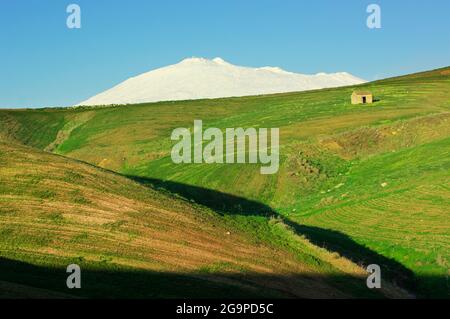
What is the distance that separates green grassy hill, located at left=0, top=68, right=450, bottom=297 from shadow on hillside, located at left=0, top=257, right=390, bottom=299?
27.6 inches

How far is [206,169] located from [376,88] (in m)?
51.1

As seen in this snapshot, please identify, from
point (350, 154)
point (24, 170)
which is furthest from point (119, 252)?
point (350, 154)

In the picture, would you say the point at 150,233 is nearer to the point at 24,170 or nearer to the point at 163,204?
the point at 163,204

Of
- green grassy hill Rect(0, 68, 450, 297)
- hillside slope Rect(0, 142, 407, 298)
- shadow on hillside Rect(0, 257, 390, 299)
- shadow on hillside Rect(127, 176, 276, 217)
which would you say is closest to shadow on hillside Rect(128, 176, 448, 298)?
shadow on hillside Rect(127, 176, 276, 217)

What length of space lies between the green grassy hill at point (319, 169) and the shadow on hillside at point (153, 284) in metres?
0.70

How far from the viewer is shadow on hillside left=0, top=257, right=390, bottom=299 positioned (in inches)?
749

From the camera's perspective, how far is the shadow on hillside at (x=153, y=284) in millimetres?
19031

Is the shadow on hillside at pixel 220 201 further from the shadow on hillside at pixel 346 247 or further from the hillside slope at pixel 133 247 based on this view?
the hillside slope at pixel 133 247

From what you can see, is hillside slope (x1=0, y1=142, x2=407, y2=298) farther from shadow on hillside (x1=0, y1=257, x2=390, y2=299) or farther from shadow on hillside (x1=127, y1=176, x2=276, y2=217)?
shadow on hillside (x1=127, y1=176, x2=276, y2=217)

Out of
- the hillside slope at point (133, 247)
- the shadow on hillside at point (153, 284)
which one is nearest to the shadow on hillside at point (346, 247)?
the hillside slope at point (133, 247)

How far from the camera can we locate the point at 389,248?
104ft

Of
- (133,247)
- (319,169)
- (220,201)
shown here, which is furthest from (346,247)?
(319,169)
